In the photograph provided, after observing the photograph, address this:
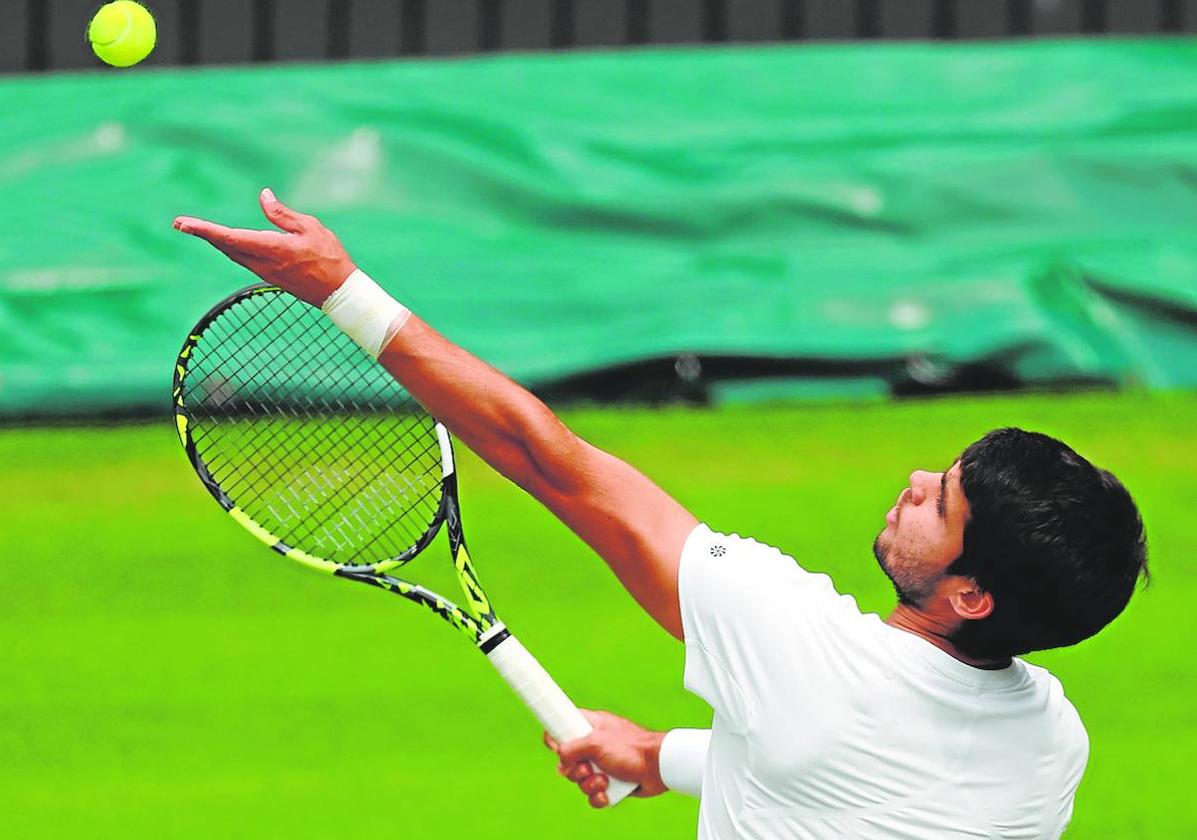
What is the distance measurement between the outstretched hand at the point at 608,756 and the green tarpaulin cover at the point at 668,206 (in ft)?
19.3

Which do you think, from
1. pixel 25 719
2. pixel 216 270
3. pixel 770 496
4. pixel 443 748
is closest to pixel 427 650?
pixel 443 748

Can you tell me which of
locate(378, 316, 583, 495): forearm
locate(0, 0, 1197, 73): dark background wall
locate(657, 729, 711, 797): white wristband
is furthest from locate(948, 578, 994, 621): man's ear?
locate(0, 0, 1197, 73): dark background wall

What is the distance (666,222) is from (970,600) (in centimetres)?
713

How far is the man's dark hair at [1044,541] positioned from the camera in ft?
8.00

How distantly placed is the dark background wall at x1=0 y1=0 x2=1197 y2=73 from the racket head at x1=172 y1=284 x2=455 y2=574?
2.71m

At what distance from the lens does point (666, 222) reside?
953cm

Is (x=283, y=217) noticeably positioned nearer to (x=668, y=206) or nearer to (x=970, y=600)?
(x=970, y=600)

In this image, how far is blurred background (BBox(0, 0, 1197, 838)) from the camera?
8.54 metres

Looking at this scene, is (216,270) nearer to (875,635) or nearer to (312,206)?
(312,206)

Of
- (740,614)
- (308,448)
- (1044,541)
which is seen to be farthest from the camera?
(308,448)

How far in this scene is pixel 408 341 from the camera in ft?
8.61

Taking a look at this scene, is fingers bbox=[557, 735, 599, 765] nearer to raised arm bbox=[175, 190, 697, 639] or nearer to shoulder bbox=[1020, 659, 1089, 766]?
raised arm bbox=[175, 190, 697, 639]

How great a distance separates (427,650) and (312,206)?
3.78 m

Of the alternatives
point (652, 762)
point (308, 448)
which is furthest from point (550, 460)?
point (308, 448)
